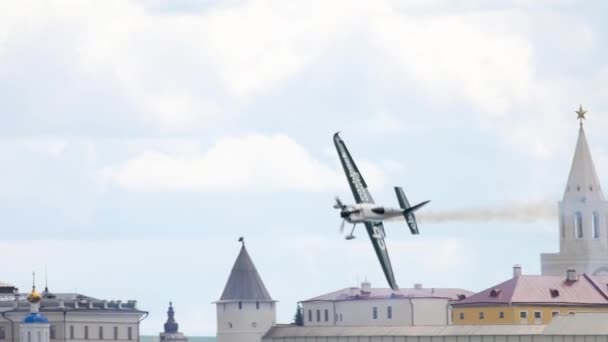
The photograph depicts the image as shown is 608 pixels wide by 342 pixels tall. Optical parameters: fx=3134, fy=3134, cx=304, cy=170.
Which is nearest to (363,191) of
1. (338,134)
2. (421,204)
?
(338,134)

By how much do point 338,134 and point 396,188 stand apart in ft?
25.4

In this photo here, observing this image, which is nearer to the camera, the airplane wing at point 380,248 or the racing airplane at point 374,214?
the racing airplane at point 374,214

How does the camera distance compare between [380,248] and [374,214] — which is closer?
[374,214]

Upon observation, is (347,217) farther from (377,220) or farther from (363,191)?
(363,191)

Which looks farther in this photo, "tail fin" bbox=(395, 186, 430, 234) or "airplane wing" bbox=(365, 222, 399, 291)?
"airplane wing" bbox=(365, 222, 399, 291)

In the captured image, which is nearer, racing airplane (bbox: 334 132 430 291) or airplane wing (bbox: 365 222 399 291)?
racing airplane (bbox: 334 132 430 291)

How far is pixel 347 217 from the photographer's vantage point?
18412 cm

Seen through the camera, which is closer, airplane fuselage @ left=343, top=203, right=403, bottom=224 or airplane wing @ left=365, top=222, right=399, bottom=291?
airplane fuselage @ left=343, top=203, right=403, bottom=224

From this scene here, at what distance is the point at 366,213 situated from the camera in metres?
185

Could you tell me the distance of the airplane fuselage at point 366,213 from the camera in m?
184

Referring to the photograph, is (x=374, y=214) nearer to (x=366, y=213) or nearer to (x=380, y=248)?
(x=366, y=213)

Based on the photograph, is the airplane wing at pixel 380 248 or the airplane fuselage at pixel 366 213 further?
the airplane wing at pixel 380 248

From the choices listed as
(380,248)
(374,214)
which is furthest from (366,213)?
(380,248)

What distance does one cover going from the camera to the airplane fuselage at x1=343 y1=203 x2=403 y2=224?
184250 millimetres
